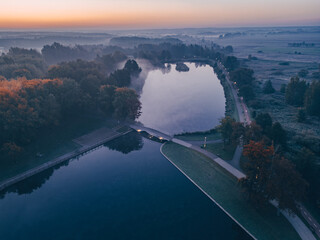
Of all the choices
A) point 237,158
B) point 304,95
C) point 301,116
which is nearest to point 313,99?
point 304,95

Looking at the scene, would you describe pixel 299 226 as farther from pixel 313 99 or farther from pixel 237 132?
pixel 313 99

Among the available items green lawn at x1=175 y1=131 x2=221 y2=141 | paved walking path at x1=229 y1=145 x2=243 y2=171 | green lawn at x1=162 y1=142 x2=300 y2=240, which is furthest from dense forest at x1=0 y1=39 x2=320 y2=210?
green lawn at x1=175 y1=131 x2=221 y2=141

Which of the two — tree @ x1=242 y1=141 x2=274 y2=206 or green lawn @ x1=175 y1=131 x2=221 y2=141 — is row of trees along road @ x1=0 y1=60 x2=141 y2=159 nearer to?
green lawn @ x1=175 y1=131 x2=221 y2=141

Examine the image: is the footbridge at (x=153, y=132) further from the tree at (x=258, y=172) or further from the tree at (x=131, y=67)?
the tree at (x=131, y=67)

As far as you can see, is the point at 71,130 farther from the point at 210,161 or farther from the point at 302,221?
the point at 302,221

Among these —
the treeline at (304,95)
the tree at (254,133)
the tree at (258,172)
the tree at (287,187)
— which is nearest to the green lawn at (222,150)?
the tree at (254,133)

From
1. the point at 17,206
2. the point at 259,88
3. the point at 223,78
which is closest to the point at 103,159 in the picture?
the point at 17,206

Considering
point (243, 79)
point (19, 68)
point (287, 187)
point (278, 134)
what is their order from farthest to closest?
1. point (243, 79)
2. point (19, 68)
3. point (278, 134)
4. point (287, 187)
